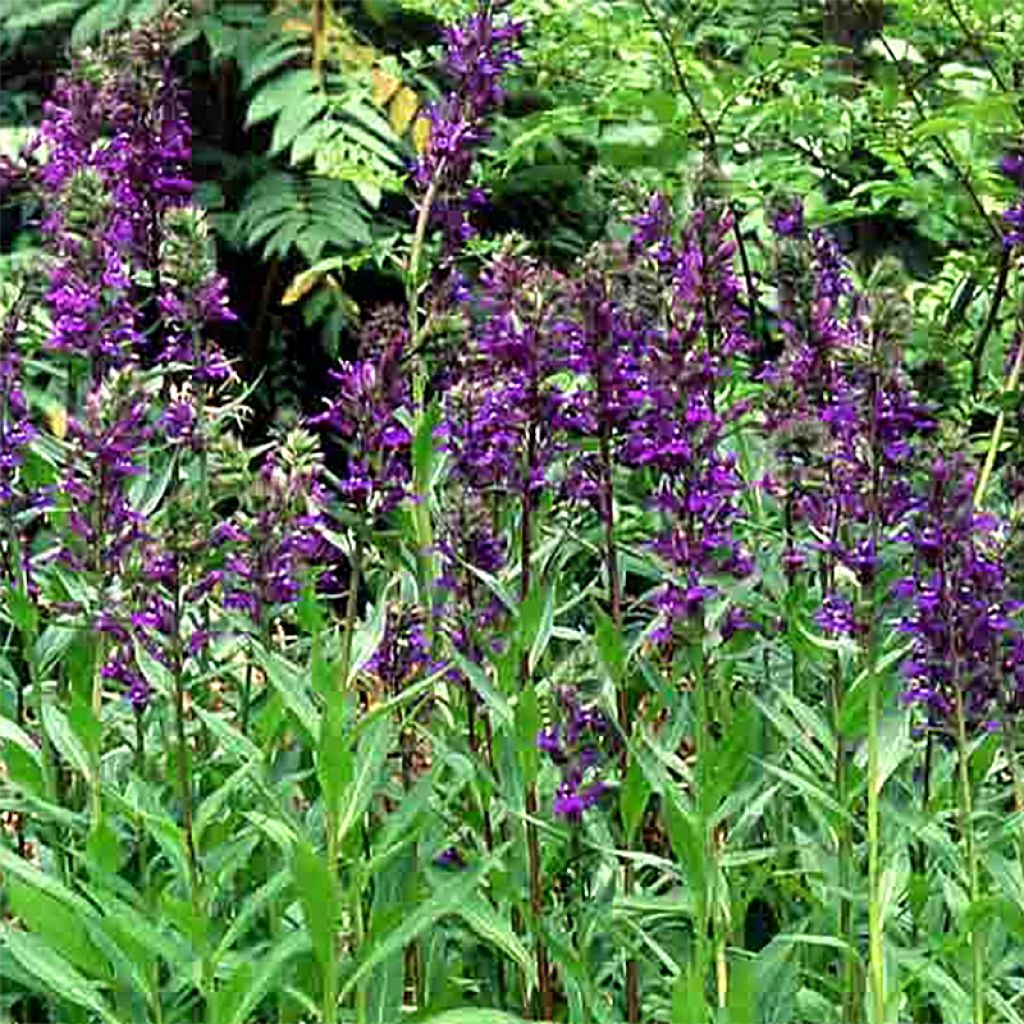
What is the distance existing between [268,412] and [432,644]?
4528mm

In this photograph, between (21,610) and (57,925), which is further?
(21,610)

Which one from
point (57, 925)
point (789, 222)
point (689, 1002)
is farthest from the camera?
point (789, 222)

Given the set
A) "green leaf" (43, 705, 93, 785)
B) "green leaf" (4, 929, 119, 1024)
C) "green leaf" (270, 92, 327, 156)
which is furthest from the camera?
"green leaf" (270, 92, 327, 156)

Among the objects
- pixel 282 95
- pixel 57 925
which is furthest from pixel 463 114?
pixel 282 95

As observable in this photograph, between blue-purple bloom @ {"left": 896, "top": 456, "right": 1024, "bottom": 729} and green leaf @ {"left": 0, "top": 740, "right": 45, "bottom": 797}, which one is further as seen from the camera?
green leaf @ {"left": 0, "top": 740, "right": 45, "bottom": 797}

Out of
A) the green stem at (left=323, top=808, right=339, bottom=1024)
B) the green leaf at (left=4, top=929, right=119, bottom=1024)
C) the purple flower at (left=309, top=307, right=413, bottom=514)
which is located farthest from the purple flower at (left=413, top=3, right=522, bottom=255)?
the green leaf at (left=4, top=929, right=119, bottom=1024)

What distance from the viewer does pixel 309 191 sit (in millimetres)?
7242

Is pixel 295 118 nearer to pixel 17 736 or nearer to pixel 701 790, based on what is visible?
pixel 17 736

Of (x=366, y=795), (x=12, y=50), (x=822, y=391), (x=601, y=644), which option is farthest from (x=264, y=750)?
(x=12, y=50)

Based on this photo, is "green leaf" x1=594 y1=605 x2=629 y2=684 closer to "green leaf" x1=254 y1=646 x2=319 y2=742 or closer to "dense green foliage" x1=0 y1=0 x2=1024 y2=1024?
"dense green foliage" x1=0 y1=0 x2=1024 y2=1024

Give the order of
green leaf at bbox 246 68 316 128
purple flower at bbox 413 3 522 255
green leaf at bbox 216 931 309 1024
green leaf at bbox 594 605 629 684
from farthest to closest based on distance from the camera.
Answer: green leaf at bbox 246 68 316 128 → purple flower at bbox 413 3 522 255 → green leaf at bbox 594 605 629 684 → green leaf at bbox 216 931 309 1024

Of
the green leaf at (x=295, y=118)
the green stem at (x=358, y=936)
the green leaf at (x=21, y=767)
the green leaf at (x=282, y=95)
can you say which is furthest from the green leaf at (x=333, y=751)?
the green leaf at (x=282, y=95)

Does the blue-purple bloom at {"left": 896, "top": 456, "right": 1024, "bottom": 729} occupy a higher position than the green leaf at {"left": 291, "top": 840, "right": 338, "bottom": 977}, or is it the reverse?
the blue-purple bloom at {"left": 896, "top": 456, "right": 1024, "bottom": 729}

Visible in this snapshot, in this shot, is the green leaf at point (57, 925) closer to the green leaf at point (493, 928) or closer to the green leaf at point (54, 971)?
the green leaf at point (54, 971)
